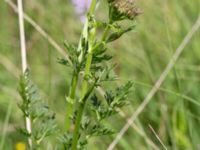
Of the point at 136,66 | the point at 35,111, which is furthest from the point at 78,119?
the point at 136,66

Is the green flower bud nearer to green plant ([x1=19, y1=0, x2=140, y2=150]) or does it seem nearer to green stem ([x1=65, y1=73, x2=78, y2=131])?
green plant ([x1=19, y1=0, x2=140, y2=150])

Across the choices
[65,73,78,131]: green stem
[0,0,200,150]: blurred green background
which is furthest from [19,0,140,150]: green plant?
[0,0,200,150]: blurred green background

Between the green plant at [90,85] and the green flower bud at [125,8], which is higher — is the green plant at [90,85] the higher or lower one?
the lower one

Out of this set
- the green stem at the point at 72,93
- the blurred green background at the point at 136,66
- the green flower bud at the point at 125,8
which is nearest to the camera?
the green flower bud at the point at 125,8

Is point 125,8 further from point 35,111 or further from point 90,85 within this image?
point 35,111

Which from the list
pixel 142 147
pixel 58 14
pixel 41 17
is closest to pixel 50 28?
pixel 41 17

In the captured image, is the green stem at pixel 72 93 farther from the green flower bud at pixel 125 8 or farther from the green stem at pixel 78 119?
the green flower bud at pixel 125 8

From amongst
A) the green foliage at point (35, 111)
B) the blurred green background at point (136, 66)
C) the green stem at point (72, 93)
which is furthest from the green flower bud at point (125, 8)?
the blurred green background at point (136, 66)

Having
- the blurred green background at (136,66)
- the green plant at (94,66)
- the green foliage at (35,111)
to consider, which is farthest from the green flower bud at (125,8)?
the blurred green background at (136,66)

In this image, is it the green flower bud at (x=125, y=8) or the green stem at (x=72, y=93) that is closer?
the green flower bud at (x=125, y=8)

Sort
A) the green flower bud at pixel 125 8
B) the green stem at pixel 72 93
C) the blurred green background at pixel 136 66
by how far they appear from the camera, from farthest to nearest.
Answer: the blurred green background at pixel 136 66 → the green stem at pixel 72 93 → the green flower bud at pixel 125 8
